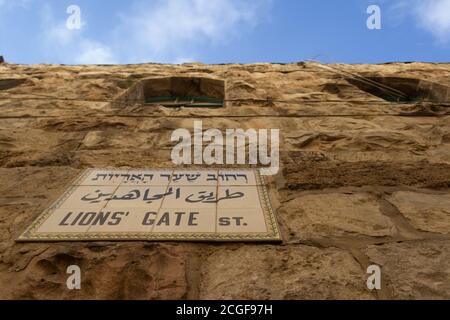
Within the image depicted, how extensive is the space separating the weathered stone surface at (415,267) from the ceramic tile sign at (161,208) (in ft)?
1.28

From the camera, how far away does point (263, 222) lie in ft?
5.63

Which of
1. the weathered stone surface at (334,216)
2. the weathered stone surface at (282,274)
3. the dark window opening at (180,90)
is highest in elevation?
the dark window opening at (180,90)

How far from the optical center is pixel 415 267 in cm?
147

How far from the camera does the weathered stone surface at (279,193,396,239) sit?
168cm

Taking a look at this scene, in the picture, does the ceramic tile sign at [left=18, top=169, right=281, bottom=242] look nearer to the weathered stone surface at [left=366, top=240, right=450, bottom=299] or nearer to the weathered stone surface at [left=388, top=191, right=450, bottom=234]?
the weathered stone surface at [left=366, top=240, right=450, bottom=299]

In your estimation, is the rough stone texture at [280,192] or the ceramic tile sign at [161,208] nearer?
the rough stone texture at [280,192]

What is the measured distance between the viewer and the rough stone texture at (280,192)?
1.42m

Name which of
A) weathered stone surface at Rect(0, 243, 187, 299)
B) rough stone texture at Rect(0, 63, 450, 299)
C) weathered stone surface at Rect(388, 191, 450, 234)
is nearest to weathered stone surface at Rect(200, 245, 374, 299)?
rough stone texture at Rect(0, 63, 450, 299)

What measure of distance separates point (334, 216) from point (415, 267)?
388mm

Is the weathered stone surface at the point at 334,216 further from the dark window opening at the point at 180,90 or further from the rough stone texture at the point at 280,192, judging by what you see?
the dark window opening at the point at 180,90

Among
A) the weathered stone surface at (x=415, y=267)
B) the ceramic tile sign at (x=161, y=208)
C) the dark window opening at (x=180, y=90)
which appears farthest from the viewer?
the dark window opening at (x=180, y=90)

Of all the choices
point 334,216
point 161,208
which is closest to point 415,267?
point 334,216

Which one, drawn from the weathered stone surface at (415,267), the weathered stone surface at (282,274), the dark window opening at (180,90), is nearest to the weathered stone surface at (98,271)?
the weathered stone surface at (282,274)
